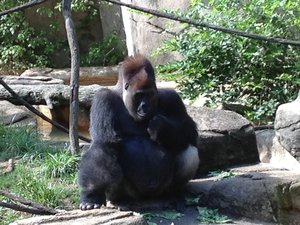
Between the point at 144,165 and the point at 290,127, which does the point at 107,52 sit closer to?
the point at 290,127

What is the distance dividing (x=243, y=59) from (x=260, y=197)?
266cm

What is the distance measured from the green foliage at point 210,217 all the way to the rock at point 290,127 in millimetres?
930

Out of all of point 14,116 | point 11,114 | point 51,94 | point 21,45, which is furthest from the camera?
point 21,45

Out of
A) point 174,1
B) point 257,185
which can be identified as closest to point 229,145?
point 257,185

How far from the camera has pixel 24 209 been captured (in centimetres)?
341

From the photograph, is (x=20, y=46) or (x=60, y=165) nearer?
(x=60, y=165)

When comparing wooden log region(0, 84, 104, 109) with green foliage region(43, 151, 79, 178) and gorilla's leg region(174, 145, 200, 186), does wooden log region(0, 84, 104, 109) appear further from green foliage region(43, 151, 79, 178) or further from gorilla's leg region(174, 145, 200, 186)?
gorilla's leg region(174, 145, 200, 186)

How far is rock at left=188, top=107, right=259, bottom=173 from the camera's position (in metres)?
4.35

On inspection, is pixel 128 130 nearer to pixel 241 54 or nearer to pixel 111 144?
pixel 111 144

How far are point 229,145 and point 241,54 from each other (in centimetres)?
190

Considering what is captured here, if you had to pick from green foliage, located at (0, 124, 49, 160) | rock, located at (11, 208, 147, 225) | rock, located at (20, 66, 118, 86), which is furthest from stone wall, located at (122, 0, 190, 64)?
rock, located at (11, 208, 147, 225)

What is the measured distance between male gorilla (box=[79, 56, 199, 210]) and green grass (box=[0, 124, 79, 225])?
1.93 ft

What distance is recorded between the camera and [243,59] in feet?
20.2

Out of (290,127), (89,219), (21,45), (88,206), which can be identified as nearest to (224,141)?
(290,127)
